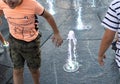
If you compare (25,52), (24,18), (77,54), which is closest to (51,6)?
(77,54)

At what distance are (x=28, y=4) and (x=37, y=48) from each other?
0.59 meters

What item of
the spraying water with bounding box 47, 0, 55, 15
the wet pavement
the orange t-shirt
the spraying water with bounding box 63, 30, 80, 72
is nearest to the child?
the orange t-shirt

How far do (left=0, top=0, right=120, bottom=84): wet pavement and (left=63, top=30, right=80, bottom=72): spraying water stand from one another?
4 centimetres

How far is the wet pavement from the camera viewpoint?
425 centimetres

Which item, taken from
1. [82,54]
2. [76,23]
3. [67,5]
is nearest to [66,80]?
[82,54]

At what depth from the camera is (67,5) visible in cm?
777

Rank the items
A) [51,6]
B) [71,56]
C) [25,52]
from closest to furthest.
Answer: [25,52] → [71,56] → [51,6]

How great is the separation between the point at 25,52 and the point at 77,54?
173 cm

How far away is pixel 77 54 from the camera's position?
5.01m

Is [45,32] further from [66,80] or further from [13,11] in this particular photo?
[13,11]

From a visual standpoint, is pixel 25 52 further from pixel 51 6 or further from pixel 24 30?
pixel 51 6

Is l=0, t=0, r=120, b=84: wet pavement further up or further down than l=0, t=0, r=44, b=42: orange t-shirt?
further down

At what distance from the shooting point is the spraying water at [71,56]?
Answer: 4562 mm

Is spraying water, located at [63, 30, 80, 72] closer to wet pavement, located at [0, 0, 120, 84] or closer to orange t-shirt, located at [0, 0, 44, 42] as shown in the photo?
wet pavement, located at [0, 0, 120, 84]
